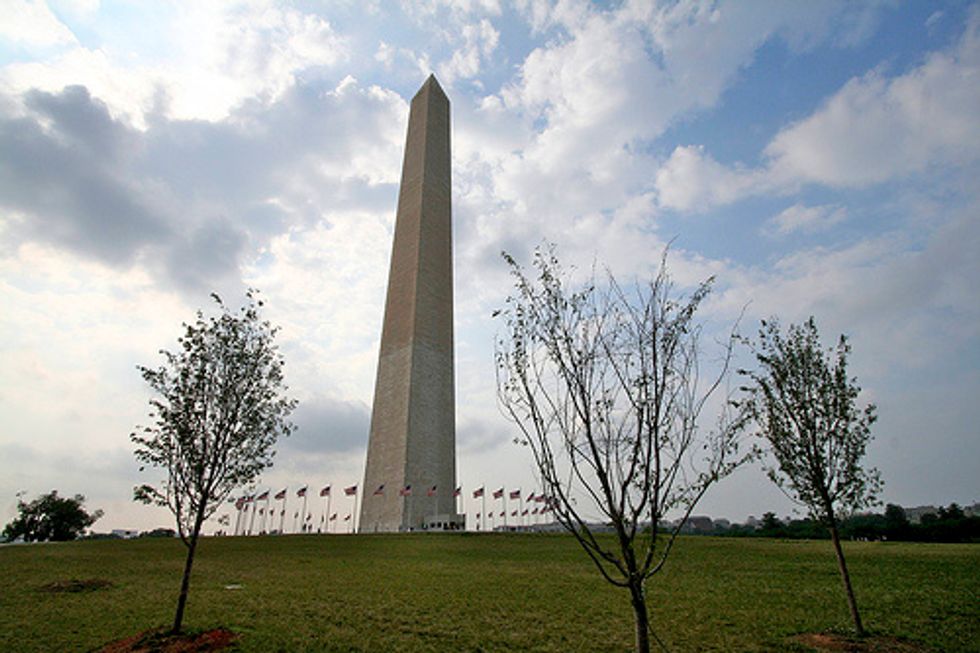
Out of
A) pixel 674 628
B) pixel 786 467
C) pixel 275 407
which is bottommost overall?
pixel 674 628

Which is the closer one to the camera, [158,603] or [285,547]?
[158,603]

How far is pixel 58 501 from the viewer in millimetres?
59625

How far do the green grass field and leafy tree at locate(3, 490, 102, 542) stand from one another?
4379cm

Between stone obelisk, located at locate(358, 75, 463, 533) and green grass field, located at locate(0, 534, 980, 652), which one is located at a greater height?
stone obelisk, located at locate(358, 75, 463, 533)

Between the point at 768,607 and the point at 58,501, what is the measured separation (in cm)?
7417

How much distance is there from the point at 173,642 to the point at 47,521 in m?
66.7

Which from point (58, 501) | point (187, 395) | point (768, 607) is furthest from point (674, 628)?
point (58, 501)

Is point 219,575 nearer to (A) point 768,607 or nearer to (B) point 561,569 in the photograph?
(B) point 561,569

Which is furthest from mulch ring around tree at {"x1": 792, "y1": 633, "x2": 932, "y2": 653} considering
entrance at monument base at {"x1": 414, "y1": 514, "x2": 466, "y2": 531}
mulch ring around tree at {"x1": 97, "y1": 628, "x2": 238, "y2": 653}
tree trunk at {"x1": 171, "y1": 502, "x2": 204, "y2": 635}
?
entrance at monument base at {"x1": 414, "y1": 514, "x2": 466, "y2": 531}

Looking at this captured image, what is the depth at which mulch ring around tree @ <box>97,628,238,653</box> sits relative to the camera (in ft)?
34.0

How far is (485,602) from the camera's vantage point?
14398 millimetres

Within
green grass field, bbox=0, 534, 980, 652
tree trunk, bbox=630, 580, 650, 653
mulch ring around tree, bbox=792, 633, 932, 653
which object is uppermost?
tree trunk, bbox=630, 580, 650, 653

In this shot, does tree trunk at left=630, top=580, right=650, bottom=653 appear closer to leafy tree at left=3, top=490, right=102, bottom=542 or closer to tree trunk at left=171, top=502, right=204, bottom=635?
tree trunk at left=171, top=502, right=204, bottom=635

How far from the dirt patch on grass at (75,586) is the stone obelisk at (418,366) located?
80.5 ft
